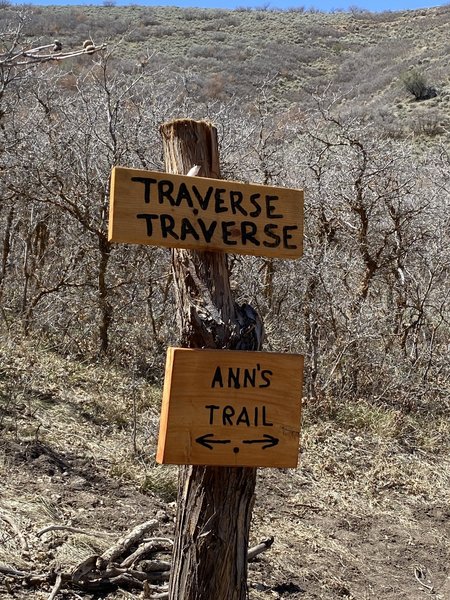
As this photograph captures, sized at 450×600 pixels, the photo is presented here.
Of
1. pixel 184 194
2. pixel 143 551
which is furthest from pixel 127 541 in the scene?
pixel 184 194

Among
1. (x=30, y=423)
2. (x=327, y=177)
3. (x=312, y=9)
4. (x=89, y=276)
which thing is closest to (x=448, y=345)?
(x=327, y=177)

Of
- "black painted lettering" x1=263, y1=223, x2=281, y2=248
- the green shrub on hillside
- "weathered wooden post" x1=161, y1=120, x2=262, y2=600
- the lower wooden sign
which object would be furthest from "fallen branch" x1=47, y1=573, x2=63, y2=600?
the green shrub on hillside

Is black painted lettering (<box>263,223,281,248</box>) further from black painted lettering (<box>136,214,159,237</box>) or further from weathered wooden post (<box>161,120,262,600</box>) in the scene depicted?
black painted lettering (<box>136,214,159,237</box>)

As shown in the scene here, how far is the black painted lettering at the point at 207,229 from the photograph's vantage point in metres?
2.93

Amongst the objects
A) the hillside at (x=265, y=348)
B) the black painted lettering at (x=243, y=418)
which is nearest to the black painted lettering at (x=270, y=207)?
the black painted lettering at (x=243, y=418)

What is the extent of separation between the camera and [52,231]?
30.8ft

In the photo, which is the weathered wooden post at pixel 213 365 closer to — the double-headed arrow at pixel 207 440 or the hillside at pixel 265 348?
the double-headed arrow at pixel 207 440

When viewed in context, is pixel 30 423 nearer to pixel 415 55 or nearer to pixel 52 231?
pixel 52 231

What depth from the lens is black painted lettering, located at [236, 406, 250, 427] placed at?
2855 mm

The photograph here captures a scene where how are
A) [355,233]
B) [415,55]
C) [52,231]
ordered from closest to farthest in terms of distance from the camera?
[355,233], [52,231], [415,55]

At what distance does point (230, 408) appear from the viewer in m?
2.85

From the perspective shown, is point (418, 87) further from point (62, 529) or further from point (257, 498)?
point (62, 529)

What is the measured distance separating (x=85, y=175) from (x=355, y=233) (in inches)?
107

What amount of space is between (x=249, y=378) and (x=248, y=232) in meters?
0.53
